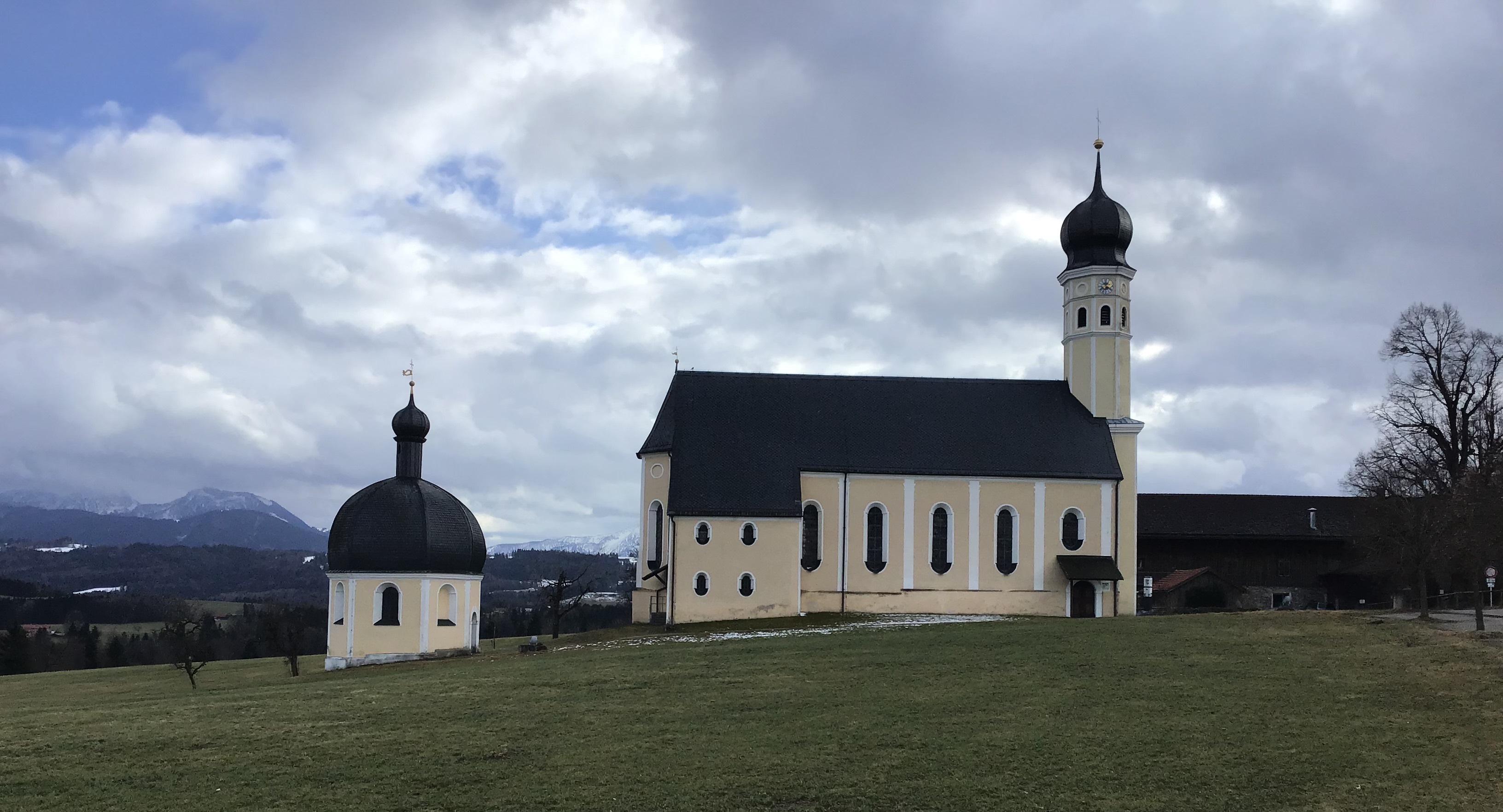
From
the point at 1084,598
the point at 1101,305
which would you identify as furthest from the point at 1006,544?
the point at 1101,305

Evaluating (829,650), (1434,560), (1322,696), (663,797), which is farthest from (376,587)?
(1434,560)

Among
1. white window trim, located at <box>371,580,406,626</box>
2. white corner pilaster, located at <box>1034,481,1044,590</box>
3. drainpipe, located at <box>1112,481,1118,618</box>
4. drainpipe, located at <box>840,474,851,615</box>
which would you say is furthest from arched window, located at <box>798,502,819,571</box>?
white window trim, located at <box>371,580,406,626</box>

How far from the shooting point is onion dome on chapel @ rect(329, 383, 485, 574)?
43.2 metres

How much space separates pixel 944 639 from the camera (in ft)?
117

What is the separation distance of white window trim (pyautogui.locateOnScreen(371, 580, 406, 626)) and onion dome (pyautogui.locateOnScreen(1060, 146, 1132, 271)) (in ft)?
99.7

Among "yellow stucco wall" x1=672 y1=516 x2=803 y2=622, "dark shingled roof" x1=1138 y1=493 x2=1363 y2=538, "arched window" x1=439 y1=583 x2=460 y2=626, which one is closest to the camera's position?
"arched window" x1=439 y1=583 x2=460 y2=626

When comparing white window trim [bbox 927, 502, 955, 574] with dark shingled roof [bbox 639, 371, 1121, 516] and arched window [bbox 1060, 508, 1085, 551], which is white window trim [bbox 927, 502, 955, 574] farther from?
arched window [bbox 1060, 508, 1085, 551]

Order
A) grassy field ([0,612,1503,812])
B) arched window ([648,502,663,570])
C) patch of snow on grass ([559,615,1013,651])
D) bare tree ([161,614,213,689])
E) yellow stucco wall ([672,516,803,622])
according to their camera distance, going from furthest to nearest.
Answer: arched window ([648,502,663,570]) → yellow stucco wall ([672,516,803,622]) → patch of snow on grass ([559,615,1013,651]) → bare tree ([161,614,213,689]) → grassy field ([0,612,1503,812])

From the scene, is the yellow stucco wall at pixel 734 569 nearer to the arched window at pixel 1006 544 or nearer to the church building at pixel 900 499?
the church building at pixel 900 499

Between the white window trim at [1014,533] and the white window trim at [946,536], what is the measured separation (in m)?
1.62

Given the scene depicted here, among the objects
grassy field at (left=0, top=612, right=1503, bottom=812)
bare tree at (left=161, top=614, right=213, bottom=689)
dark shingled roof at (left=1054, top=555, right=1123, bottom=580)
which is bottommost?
bare tree at (left=161, top=614, right=213, bottom=689)

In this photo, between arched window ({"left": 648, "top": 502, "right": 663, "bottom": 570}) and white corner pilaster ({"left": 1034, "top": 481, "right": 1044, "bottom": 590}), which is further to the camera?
arched window ({"left": 648, "top": 502, "right": 663, "bottom": 570})

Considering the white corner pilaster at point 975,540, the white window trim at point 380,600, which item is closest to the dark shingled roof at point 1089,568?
Answer: the white corner pilaster at point 975,540

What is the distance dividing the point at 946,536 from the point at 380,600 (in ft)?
72.3
